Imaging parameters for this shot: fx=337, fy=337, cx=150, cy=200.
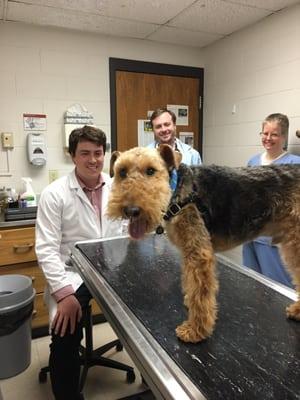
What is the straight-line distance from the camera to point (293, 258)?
3.61 feet

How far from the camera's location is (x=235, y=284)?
144 centimetres

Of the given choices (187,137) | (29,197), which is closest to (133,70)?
(187,137)

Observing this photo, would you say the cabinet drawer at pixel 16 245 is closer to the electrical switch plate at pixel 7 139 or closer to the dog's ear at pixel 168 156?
the electrical switch plate at pixel 7 139

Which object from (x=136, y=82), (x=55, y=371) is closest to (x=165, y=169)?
(x=55, y=371)

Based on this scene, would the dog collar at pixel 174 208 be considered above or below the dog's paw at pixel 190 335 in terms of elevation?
above

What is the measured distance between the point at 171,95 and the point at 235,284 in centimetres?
260

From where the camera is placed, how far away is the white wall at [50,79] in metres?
2.91

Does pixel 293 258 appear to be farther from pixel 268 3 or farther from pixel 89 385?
pixel 268 3

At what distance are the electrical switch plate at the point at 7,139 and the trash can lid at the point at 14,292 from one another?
1177 millimetres

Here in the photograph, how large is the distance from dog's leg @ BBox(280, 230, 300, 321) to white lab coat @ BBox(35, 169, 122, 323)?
853 millimetres

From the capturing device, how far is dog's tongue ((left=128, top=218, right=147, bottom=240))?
94 centimetres

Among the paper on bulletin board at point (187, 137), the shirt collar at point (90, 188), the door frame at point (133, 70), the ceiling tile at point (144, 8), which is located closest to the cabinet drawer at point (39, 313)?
the shirt collar at point (90, 188)

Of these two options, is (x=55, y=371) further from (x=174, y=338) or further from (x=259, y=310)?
(x=259, y=310)

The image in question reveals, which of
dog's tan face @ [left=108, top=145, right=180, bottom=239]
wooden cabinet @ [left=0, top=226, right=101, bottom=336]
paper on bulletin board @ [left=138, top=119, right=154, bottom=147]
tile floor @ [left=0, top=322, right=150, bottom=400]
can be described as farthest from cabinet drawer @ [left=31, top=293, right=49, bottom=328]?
dog's tan face @ [left=108, top=145, right=180, bottom=239]
